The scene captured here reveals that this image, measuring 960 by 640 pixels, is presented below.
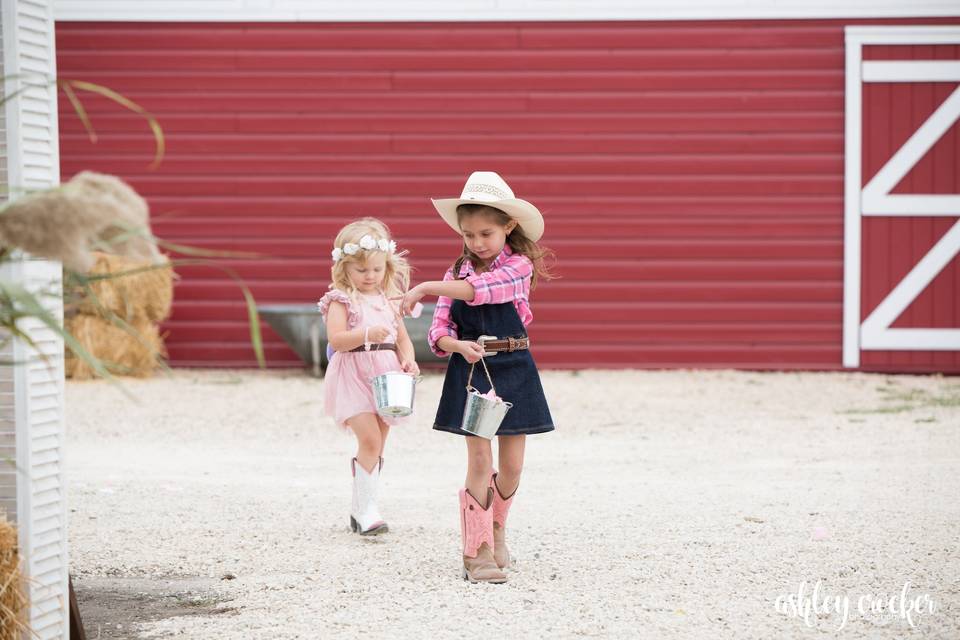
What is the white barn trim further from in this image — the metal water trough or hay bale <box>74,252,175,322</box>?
the metal water trough

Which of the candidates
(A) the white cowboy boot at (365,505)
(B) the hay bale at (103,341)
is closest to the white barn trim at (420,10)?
(B) the hay bale at (103,341)

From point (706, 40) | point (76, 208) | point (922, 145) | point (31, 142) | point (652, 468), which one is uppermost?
point (706, 40)

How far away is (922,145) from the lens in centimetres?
970

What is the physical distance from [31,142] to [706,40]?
7.92 meters

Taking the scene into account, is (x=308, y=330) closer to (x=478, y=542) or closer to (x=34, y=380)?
(x=478, y=542)

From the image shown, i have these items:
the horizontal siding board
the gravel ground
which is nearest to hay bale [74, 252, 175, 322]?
the horizontal siding board

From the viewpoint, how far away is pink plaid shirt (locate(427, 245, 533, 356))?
367 cm

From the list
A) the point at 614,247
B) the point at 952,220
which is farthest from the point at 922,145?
the point at 614,247

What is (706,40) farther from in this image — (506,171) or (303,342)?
(303,342)

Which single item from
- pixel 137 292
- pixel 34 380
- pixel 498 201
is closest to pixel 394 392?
pixel 498 201

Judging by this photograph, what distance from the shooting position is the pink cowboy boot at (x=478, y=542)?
361cm

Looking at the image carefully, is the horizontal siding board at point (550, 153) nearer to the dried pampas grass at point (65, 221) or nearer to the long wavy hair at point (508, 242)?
the long wavy hair at point (508, 242)

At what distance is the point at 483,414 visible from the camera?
141 inches

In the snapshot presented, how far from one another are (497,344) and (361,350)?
87 centimetres
